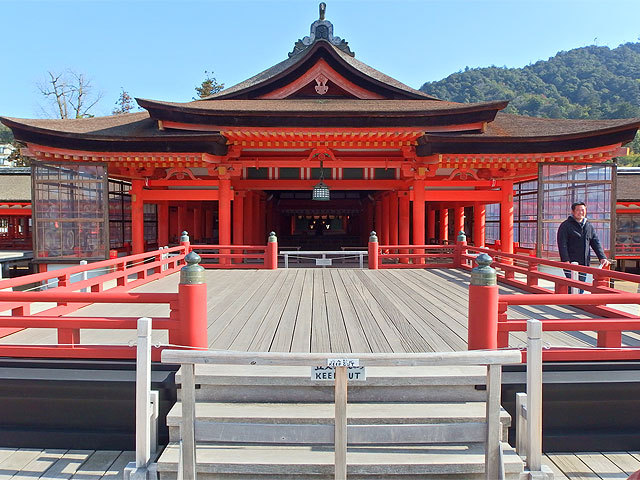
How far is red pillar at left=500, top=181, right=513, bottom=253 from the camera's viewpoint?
44.5 ft

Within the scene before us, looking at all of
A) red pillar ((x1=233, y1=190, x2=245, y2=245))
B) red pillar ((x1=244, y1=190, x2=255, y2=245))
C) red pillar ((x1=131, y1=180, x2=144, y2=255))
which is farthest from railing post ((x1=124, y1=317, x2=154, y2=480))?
red pillar ((x1=244, y1=190, x2=255, y2=245))

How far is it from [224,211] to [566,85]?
14987 cm

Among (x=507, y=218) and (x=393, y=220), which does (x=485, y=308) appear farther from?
(x=393, y=220)

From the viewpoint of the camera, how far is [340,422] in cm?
298

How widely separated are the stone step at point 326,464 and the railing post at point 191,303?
1.04m

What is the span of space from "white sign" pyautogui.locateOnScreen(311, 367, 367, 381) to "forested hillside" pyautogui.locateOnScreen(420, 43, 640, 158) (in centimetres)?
10864

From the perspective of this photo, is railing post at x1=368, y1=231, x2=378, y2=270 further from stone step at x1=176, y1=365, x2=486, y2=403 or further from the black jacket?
stone step at x1=176, y1=365, x2=486, y2=403

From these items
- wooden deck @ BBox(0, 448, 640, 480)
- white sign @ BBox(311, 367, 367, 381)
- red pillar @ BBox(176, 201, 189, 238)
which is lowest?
wooden deck @ BBox(0, 448, 640, 480)

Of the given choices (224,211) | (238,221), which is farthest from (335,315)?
(238,221)

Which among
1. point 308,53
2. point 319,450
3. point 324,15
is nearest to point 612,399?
point 319,450

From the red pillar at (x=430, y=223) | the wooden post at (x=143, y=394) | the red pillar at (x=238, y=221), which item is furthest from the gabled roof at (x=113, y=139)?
the red pillar at (x=430, y=223)

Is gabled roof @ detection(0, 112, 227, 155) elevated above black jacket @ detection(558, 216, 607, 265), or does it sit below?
above

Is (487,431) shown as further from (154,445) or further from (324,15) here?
(324,15)

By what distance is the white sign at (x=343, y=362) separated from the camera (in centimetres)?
299
